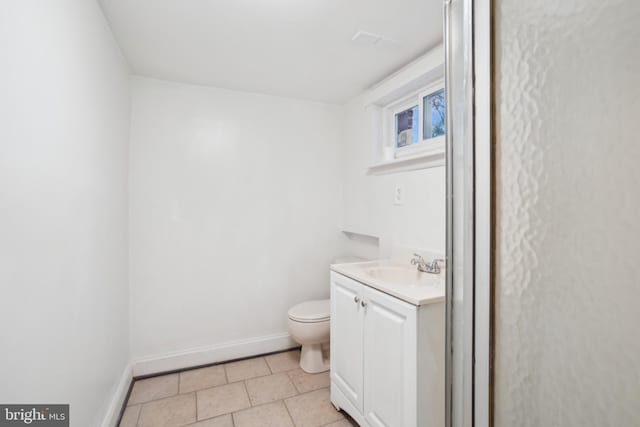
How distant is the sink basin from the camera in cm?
194

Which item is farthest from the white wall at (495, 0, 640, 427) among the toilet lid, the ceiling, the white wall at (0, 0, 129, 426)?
the toilet lid

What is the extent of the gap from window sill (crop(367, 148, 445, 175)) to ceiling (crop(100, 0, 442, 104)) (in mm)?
682

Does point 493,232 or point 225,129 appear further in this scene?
point 225,129

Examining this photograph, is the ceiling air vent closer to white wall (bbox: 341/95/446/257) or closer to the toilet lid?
white wall (bbox: 341/95/446/257)

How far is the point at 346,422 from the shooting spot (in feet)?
5.98

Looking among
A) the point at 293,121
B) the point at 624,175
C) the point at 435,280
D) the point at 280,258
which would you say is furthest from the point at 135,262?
the point at 624,175

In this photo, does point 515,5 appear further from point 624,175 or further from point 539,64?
point 624,175

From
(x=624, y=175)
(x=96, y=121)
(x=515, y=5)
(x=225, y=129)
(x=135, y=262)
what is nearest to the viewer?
(x=624, y=175)

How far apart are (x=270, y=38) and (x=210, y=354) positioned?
240cm

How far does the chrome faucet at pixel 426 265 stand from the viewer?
1.87 m

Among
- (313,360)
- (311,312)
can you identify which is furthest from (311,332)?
(313,360)

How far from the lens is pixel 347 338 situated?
1817 millimetres

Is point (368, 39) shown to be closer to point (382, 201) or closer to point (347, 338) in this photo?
point (382, 201)

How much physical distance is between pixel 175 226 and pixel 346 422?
1.86m
